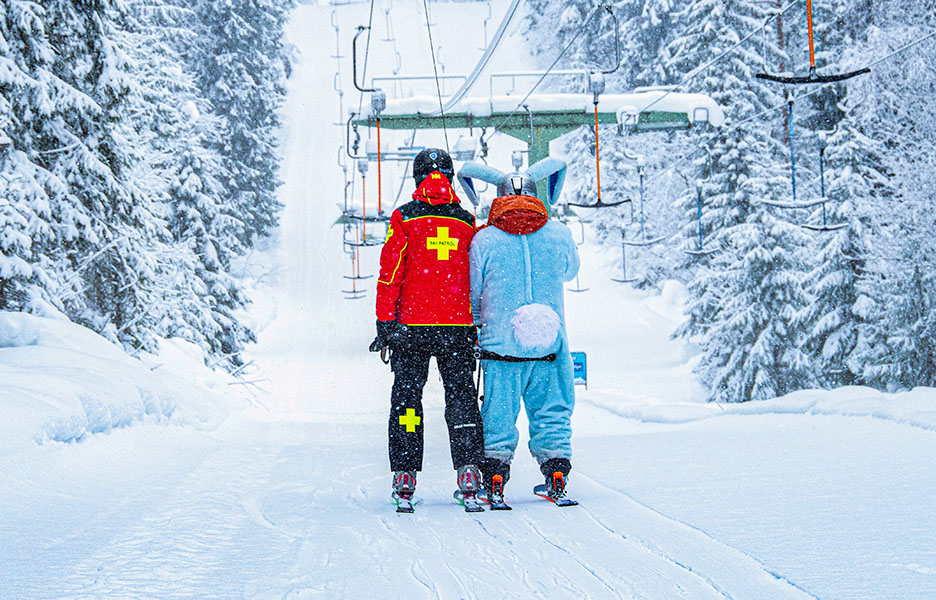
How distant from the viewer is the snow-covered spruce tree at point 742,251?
2175cm

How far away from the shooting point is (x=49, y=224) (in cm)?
1109

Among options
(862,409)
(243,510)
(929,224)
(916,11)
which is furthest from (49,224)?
(916,11)

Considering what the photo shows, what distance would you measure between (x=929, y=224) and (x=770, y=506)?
1649cm

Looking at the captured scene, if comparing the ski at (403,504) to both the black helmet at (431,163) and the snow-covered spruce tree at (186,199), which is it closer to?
the black helmet at (431,163)

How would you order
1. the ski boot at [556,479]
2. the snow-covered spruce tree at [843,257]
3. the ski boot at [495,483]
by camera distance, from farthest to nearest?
the snow-covered spruce tree at [843,257], the ski boot at [556,479], the ski boot at [495,483]

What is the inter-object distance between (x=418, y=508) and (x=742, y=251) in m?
19.3

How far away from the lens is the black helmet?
14.8 feet

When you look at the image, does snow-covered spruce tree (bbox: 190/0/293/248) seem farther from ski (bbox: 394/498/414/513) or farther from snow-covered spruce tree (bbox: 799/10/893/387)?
ski (bbox: 394/498/414/513)

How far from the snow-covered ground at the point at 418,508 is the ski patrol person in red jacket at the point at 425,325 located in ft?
1.03

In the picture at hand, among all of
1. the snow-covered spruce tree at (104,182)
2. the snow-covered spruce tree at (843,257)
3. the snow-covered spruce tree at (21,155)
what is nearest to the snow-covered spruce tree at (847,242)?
the snow-covered spruce tree at (843,257)

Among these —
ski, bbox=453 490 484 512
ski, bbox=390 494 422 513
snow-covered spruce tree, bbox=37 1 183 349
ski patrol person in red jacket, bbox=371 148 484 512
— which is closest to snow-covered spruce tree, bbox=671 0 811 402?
snow-covered spruce tree, bbox=37 1 183 349

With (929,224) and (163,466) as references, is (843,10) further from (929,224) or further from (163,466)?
(163,466)

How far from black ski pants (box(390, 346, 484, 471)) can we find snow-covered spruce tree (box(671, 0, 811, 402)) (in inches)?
724

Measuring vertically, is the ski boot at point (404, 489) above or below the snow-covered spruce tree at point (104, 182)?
below
